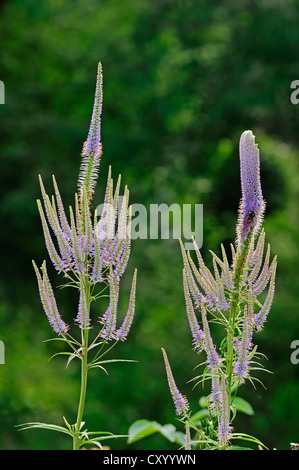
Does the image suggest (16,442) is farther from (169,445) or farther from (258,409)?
(258,409)

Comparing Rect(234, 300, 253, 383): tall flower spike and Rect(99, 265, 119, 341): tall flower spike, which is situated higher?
Rect(99, 265, 119, 341): tall flower spike

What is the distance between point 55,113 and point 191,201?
3.21 m

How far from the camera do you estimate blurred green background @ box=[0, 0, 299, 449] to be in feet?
37.1

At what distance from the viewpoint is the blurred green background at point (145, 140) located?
11.3 metres

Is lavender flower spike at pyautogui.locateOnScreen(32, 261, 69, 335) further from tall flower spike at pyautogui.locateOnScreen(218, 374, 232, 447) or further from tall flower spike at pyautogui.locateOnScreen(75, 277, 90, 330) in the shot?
tall flower spike at pyautogui.locateOnScreen(218, 374, 232, 447)

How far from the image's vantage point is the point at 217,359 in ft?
8.04

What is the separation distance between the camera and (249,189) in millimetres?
2430

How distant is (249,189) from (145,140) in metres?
10.3

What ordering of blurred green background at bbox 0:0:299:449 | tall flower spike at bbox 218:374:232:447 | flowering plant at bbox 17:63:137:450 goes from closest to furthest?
tall flower spike at bbox 218:374:232:447 → flowering plant at bbox 17:63:137:450 → blurred green background at bbox 0:0:299:449

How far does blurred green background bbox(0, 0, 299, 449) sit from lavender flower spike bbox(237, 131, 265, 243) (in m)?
8.60

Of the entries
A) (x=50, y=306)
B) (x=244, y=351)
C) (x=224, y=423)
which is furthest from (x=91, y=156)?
(x=224, y=423)

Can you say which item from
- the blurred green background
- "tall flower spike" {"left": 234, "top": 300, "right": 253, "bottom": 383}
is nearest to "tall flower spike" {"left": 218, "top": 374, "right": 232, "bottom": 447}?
"tall flower spike" {"left": 234, "top": 300, "right": 253, "bottom": 383}

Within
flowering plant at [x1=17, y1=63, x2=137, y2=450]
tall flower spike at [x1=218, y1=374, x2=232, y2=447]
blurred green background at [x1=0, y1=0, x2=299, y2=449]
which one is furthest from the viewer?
blurred green background at [x1=0, y1=0, x2=299, y2=449]

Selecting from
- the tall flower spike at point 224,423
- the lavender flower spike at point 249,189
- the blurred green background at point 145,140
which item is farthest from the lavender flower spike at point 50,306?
the blurred green background at point 145,140
